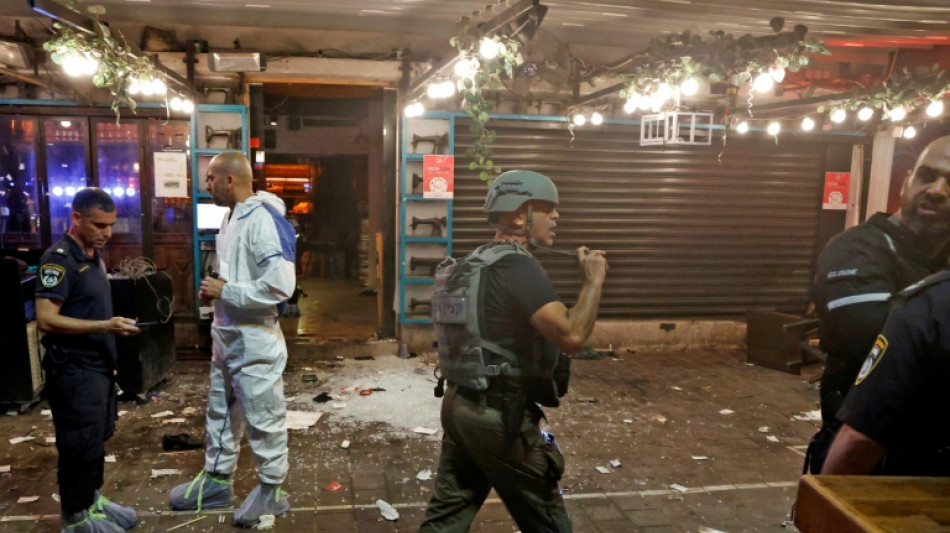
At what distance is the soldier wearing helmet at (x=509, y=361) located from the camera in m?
3.06

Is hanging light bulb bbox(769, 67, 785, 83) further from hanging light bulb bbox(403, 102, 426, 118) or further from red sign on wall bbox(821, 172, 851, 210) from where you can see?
red sign on wall bbox(821, 172, 851, 210)

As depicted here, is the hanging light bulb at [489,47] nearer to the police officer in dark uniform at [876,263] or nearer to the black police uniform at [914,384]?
the police officer in dark uniform at [876,263]

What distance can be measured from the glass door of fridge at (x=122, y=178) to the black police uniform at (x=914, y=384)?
31.2ft

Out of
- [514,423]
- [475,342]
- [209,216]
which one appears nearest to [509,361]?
[475,342]

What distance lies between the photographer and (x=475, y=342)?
3137 millimetres

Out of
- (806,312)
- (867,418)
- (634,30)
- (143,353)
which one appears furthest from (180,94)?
(806,312)

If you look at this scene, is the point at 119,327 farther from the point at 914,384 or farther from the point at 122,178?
the point at 122,178

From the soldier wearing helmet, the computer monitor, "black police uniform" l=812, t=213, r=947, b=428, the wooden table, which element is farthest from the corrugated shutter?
the wooden table

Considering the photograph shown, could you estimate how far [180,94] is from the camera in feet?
27.3

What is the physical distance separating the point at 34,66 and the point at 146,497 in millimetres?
6365

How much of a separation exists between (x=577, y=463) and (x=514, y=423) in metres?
2.93

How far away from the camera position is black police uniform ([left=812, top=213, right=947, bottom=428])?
2.88 m

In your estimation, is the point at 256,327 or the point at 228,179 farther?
the point at 228,179

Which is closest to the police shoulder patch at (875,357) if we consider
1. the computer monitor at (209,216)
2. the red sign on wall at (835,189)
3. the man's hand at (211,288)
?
the man's hand at (211,288)
